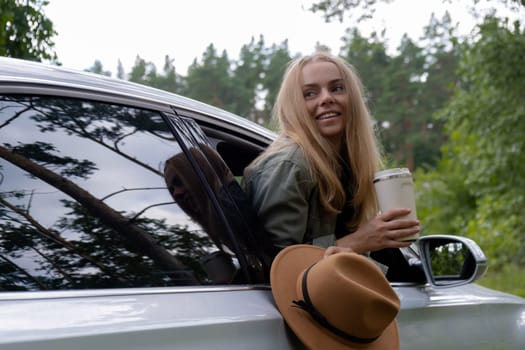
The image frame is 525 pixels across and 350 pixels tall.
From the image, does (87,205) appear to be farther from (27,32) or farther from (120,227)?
(27,32)

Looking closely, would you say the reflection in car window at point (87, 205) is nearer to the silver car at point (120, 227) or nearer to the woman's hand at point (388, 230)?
the silver car at point (120, 227)

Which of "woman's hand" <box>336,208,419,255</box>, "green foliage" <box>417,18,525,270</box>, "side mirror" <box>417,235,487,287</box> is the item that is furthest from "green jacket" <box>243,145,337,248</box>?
"green foliage" <box>417,18,525,270</box>

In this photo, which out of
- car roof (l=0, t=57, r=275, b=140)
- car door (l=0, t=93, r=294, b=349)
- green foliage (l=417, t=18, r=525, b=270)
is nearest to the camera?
car door (l=0, t=93, r=294, b=349)

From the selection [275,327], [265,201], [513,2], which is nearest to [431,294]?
[265,201]

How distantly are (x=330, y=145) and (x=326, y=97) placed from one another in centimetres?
16

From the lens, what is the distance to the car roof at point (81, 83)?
5.41 ft

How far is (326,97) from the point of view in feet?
8.23

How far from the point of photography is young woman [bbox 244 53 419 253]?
7.17ft

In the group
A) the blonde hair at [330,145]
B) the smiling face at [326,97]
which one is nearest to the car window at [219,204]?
the blonde hair at [330,145]

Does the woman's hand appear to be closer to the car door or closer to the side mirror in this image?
the car door

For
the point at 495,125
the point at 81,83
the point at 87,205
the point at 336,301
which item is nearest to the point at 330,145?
the point at 336,301

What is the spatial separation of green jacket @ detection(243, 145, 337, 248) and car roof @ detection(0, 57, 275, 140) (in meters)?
0.24

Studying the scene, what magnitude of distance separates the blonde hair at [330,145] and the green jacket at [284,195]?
0.04 meters

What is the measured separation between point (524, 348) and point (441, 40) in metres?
42.9
